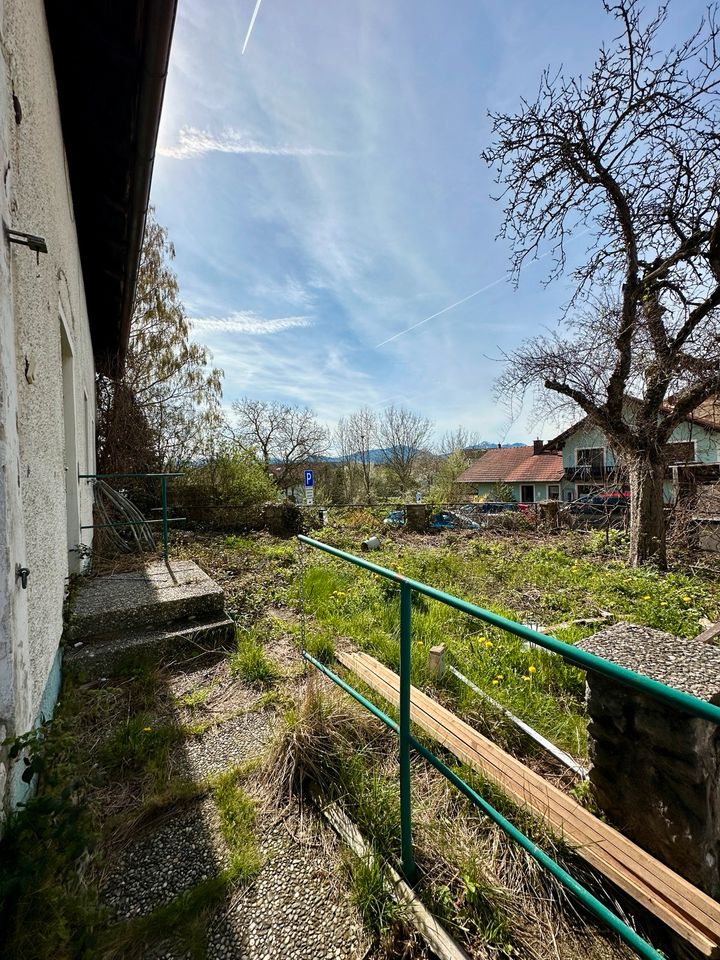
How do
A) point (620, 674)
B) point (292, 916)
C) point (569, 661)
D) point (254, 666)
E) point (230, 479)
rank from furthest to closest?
point (230, 479) < point (254, 666) < point (292, 916) < point (569, 661) < point (620, 674)

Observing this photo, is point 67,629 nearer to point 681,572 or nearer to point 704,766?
point 704,766

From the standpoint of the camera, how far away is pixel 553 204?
6.62m

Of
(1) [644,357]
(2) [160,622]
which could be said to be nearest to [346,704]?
(2) [160,622]

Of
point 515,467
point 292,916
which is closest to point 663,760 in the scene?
point 292,916

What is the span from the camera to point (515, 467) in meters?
27.5

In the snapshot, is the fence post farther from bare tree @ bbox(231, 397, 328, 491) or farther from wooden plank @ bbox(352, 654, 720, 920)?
bare tree @ bbox(231, 397, 328, 491)

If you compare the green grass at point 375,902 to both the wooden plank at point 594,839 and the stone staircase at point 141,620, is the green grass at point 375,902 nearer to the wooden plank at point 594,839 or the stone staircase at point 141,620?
the wooden plank at point 594,839

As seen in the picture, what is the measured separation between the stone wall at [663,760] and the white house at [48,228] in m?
2.19

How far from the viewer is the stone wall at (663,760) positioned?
1484 mm

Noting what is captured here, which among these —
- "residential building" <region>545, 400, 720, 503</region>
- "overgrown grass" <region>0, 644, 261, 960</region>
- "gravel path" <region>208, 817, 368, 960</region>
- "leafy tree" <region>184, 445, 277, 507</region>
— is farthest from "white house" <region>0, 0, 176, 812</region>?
"residential building" <region>545, 400, 720, 503</region>

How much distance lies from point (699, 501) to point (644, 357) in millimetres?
2499

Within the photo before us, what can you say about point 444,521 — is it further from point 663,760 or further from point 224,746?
point 663,760

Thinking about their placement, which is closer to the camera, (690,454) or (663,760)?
(663,760)

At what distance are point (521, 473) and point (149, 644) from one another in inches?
1044
